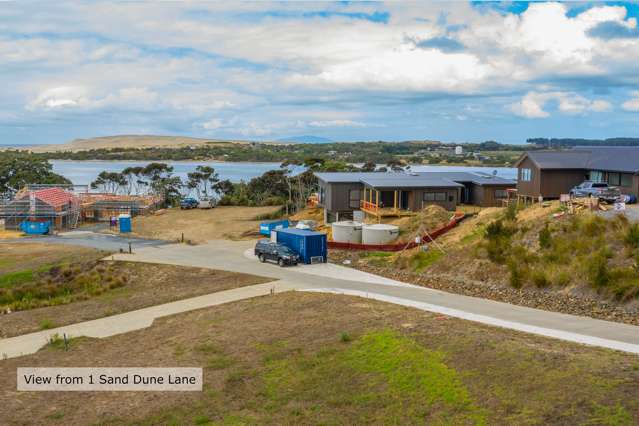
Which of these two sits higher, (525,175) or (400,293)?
(525,175)

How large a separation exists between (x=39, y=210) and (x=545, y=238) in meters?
49.7

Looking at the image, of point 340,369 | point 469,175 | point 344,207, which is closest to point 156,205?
point 344,207

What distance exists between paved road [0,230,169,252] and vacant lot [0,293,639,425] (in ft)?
85.6

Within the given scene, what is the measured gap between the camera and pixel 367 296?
26312mm

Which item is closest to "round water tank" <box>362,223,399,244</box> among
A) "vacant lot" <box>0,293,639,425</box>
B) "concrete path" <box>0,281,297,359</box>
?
"concrete path" <box>0,281,297,359</box>

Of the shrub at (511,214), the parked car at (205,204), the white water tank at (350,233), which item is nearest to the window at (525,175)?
the shrub at (511,214)

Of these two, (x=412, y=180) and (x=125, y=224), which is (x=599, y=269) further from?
(x=125, y=224)

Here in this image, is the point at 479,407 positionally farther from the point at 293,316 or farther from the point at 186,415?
the point at 293,316

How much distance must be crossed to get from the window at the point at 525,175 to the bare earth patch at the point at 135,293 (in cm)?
2272

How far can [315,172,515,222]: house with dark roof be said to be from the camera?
47750 millimetres

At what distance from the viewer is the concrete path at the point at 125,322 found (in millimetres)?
21141

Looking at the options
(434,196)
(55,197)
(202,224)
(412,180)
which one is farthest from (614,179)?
(55,197)

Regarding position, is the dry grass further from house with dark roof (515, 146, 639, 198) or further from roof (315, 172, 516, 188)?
house with dark roof (515, 146, 639, 198)

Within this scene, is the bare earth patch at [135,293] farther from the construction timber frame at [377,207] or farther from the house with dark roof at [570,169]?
the house with dark roof at [570,169]
